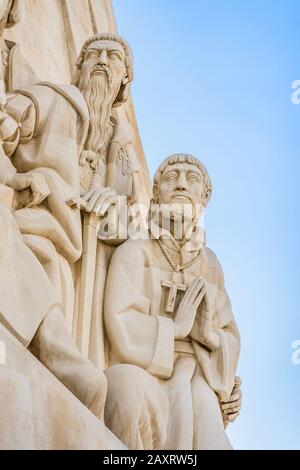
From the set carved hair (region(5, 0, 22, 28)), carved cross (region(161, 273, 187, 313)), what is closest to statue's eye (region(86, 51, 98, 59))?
carved hair (region(5, 0, 22, 28))

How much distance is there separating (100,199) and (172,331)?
86 cm

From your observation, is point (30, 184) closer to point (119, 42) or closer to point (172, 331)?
point (172, 331)

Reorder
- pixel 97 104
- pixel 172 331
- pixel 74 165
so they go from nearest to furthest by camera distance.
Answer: pixel 172 331 < pixel 74 165 < pixel 97 104

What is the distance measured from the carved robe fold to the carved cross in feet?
0.08

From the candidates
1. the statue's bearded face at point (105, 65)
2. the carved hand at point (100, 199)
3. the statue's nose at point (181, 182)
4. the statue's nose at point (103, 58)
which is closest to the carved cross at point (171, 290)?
the carved hand at point (100, 199)

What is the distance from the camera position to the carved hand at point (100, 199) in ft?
22.0

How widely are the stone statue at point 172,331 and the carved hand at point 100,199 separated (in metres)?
0.25

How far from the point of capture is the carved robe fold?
5998mm

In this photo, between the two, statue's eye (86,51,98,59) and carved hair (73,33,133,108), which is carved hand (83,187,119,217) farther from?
statue's eye (86,51,98,59)

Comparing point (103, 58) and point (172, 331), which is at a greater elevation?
point (103, 58)

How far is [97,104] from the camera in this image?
23.9ft

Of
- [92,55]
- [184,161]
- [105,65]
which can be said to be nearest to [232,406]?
[184,161]

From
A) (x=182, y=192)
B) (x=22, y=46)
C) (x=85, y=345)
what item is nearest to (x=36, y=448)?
(x=85, y=345)

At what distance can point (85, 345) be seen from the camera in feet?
20.9
